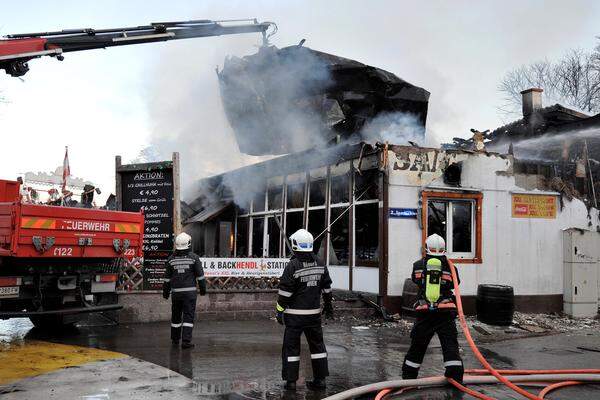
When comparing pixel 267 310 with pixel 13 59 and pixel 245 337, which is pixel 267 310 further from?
pixel 13 59

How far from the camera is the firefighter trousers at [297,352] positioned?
236 inches

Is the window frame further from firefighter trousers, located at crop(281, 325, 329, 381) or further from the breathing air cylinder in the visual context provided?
firefighter trousers, located at crop(281, 325, 329, 381)

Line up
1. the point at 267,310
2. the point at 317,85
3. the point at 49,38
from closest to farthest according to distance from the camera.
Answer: the point at 49,38 < the point at 267,310 < the point at 317,85

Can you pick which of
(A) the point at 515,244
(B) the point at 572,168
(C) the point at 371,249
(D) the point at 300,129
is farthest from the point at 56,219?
(B) the point at 572,168

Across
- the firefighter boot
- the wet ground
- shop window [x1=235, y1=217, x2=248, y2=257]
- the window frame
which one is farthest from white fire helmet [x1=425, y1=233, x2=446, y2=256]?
shop window [x1=235, y1=217, x2=248, y2=257]

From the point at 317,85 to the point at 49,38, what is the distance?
6.19 metres

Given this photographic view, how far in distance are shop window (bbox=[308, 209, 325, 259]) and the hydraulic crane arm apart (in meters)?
5.04

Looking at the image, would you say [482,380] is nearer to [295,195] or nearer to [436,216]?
[436,216]

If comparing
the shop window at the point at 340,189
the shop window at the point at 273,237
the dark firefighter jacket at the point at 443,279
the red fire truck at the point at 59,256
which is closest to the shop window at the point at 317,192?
the shop window at the point at 340,189

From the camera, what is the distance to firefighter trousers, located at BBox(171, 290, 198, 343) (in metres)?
8.25

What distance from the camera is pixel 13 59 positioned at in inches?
395

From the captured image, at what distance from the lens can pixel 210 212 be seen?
17.6 m

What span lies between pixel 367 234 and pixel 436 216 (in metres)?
1.58

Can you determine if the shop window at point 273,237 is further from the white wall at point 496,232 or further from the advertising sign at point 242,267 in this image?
the white wall at point 496,232
